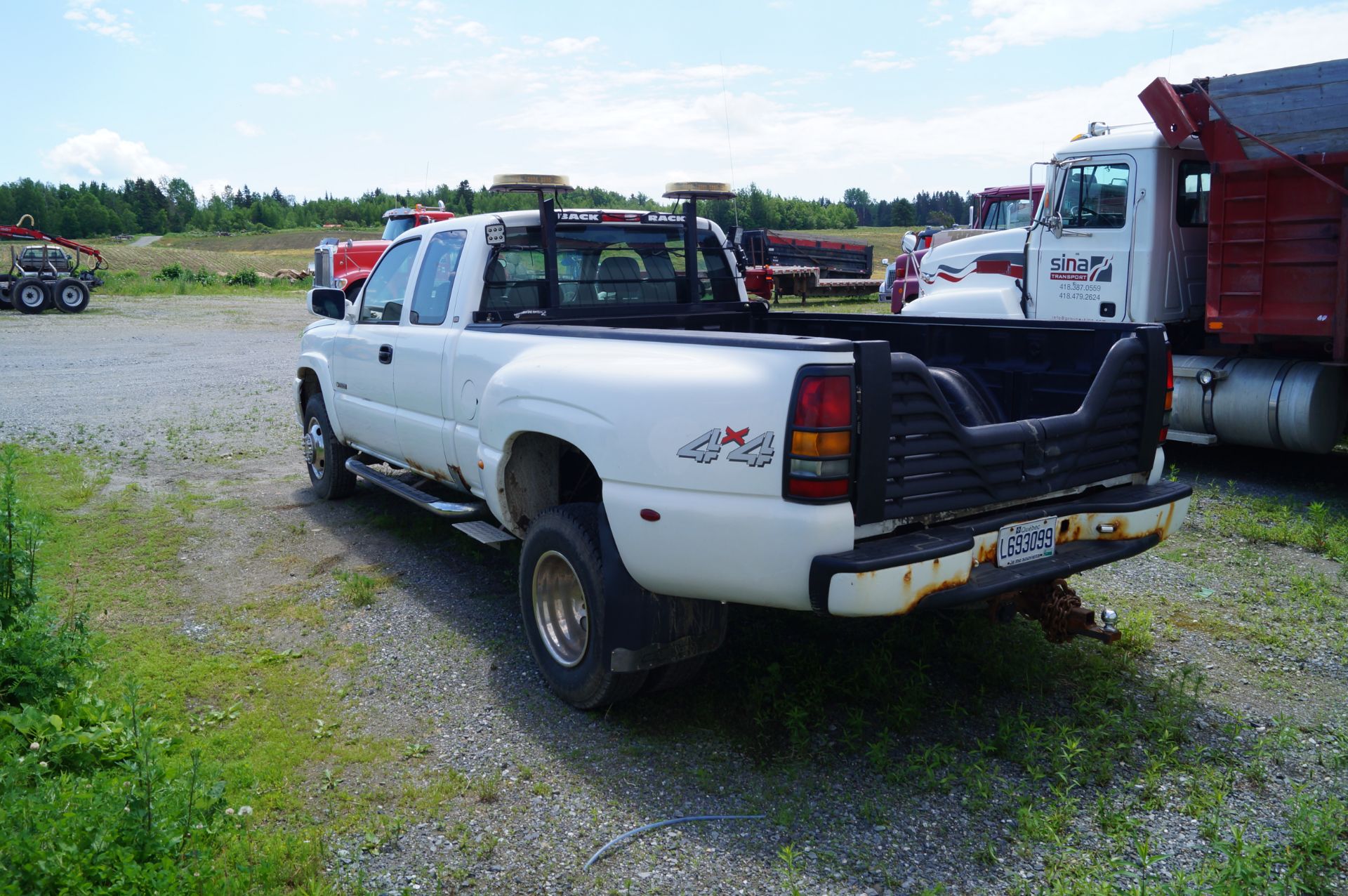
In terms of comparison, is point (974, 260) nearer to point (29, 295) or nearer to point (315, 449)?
point (315, 449)

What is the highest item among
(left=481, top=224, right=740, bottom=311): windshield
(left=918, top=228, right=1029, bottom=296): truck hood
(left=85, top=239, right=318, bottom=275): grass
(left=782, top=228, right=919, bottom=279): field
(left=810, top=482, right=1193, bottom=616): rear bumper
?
(left=782, top=228, right=919, bottom=279): field

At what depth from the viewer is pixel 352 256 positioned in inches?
819

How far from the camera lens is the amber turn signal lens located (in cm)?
322

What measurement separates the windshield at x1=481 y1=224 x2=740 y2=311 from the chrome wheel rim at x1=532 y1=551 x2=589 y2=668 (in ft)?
5.34

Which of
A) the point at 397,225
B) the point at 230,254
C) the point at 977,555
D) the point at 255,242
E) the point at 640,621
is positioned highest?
the point at 255,242

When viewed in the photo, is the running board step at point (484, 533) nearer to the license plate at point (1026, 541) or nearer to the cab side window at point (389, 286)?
the cab side window at point (389, 286)

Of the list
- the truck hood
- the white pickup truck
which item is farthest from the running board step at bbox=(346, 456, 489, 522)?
the truck hood

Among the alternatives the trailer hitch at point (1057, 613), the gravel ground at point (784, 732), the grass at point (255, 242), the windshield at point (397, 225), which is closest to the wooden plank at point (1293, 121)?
the gravel ground at point (784, 732)

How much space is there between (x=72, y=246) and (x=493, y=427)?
31.2 metres

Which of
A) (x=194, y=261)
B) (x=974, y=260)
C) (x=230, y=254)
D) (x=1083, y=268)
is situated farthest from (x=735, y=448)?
(x=230, y=254)

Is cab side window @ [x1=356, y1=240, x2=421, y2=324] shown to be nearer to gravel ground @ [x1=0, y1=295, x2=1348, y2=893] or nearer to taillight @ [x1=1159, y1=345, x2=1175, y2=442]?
gravel ground @ [x1=0, y1=295, x2=1348, y2=893]

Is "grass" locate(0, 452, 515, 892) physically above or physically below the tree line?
below

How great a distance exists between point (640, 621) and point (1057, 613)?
5.95ft

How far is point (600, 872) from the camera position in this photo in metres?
3.09
